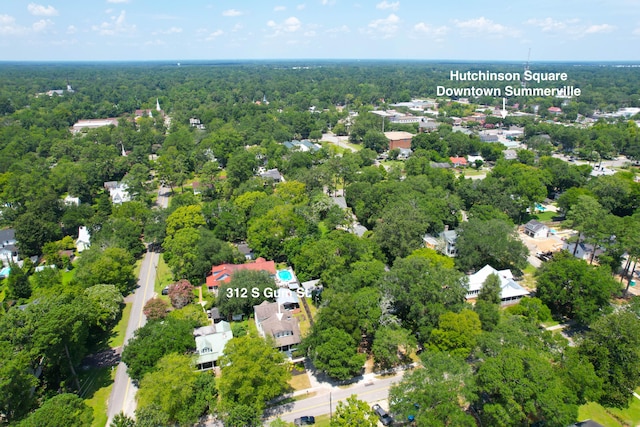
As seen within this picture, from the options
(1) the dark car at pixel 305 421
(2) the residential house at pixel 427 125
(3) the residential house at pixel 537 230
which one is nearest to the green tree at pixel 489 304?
(1) the dark car at pixel 305 421

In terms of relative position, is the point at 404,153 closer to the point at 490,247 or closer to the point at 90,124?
the point at 490,247

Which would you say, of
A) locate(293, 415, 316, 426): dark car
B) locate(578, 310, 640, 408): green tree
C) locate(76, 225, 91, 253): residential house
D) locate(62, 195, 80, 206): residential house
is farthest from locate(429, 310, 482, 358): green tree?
locate(62, 195, 80, 206): residential house

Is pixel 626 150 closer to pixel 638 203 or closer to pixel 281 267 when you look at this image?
pixel 638 203

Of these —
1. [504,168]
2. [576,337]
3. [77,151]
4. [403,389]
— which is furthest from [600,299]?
[77,151]

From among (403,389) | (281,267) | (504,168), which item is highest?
(504,168)

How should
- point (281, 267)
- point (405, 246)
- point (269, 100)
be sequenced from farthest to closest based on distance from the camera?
point (269, 100) < point (281, 267) < point (405, 246)

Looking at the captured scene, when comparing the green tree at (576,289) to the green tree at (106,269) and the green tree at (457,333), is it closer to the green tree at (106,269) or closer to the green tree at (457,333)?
the green tree at (457,333)
